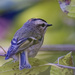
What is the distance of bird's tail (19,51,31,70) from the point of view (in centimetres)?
57

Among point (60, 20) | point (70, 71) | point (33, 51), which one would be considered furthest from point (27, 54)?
point (60, 20)

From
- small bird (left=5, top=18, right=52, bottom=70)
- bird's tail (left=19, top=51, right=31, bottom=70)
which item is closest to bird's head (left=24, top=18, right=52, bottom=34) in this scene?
small bird (left=5, top=18, right=52, bottom=70)

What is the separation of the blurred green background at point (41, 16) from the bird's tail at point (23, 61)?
0.67 ft

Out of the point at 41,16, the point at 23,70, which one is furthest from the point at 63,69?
the point at 41,16

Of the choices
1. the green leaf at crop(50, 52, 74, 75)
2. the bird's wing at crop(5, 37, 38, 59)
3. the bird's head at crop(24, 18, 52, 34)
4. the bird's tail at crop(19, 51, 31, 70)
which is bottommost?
the green leaf at crop(50, 52, 74, 75)

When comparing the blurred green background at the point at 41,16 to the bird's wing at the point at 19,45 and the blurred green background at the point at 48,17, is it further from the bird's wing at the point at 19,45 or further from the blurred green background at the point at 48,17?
the bird's wing at the point at 19,45

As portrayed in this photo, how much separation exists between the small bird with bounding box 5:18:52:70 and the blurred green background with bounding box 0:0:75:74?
130 mm

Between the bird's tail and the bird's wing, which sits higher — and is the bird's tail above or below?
below

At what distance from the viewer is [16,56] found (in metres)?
0.61

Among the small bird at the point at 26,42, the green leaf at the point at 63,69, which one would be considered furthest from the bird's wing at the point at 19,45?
the green leaf at the point at 63,69

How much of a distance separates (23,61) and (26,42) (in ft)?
0.19

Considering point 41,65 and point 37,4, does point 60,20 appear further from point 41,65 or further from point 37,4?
point 41,65

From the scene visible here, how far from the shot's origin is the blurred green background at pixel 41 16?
0.82m

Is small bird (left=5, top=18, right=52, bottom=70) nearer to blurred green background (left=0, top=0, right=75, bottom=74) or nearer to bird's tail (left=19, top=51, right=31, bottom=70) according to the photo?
bird's tail (left=19, top=51, right=31, bottom=70)
